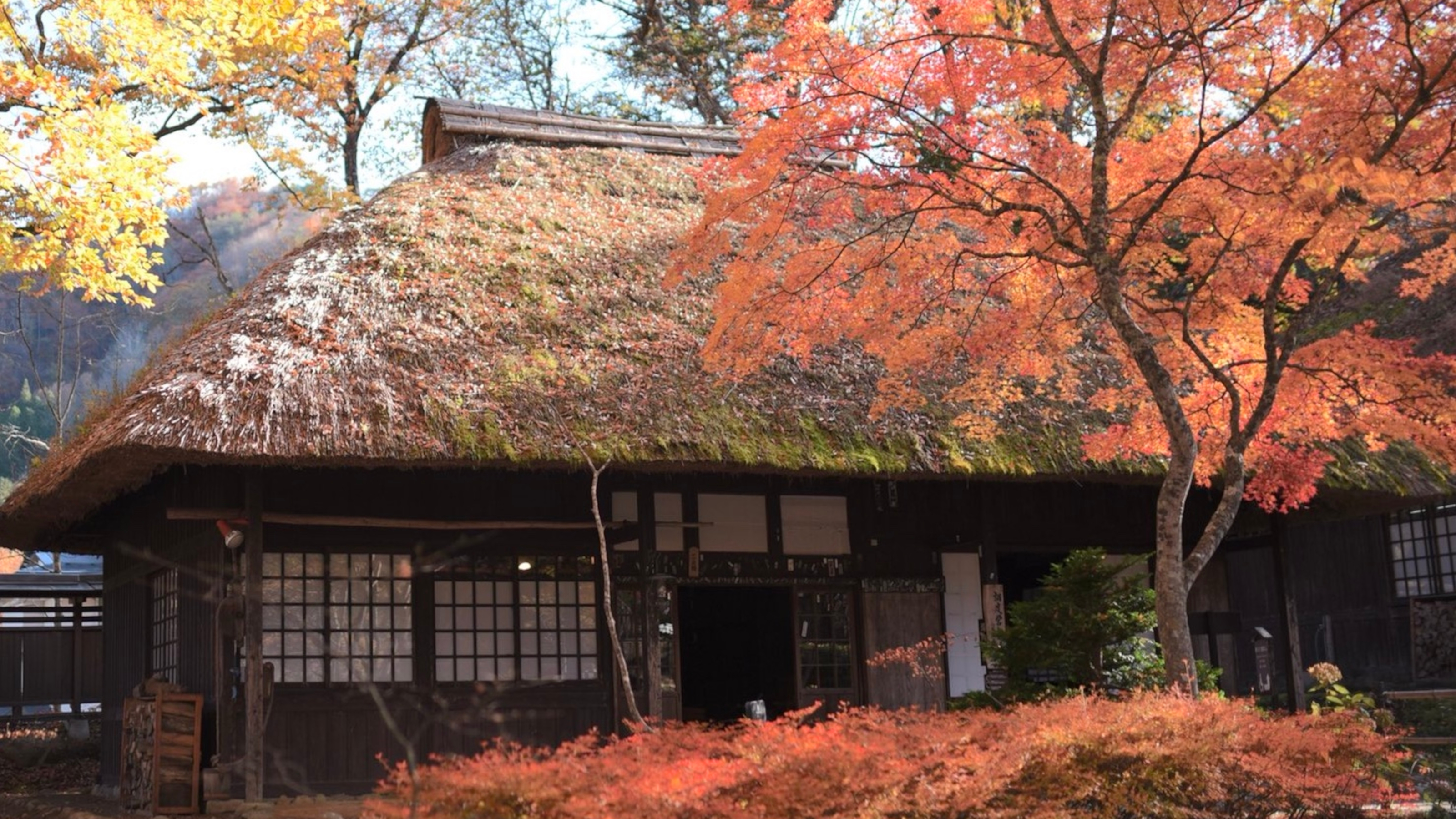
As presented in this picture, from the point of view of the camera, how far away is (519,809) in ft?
19.0

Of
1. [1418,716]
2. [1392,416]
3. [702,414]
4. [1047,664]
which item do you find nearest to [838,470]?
[702,414]

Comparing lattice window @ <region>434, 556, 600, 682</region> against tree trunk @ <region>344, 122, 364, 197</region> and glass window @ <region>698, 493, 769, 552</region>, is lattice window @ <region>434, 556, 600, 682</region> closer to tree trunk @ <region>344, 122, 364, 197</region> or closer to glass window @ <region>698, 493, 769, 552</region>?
glass window @ <region>698, 493, 769, 552</region>

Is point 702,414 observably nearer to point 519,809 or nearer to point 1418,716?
point 519,809

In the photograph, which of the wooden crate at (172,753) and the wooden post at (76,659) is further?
the wooden post at (76,659)

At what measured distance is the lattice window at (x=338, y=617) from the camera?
10.6m

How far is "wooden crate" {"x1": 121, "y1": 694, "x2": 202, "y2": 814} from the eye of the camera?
1001cm

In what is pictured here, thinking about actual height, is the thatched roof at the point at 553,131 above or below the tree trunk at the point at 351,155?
below

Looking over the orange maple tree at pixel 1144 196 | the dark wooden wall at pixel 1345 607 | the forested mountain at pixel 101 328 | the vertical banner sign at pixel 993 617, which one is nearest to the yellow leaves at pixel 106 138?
the orange maple tree at pixel 1144 196

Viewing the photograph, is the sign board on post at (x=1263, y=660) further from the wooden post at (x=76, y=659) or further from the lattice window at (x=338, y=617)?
the wooden post at (x=76, y=659)

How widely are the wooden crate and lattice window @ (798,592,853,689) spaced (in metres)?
5.09

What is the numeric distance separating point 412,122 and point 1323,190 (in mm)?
19412

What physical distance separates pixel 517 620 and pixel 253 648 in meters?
2.20

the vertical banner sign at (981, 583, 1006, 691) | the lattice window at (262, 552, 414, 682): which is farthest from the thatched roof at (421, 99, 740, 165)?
the vertical banner sign at (981, 583, 1006, 691)

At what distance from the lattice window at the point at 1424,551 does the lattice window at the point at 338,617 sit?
1311cm
